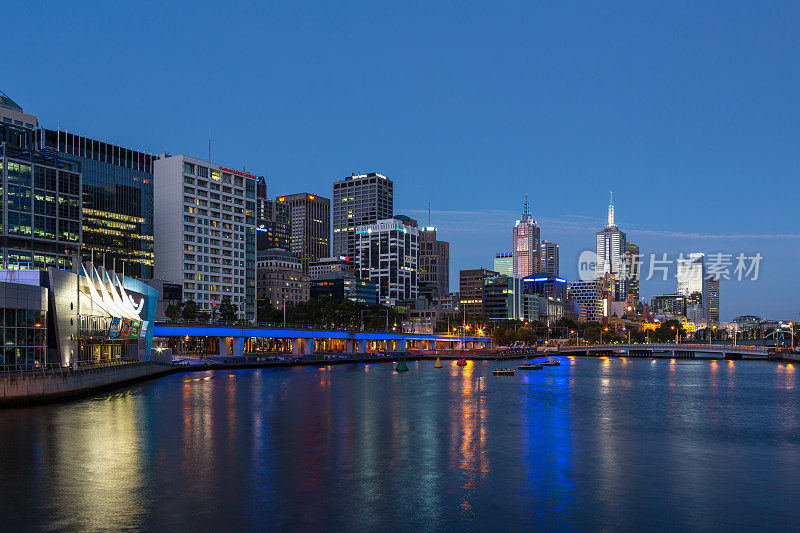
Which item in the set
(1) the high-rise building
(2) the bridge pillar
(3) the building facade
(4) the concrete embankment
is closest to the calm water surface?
(4) the concrete embankment

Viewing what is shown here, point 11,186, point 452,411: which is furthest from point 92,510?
point 11,186

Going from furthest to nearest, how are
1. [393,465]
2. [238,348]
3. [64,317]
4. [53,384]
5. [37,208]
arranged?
[37,208]
[238,348]
[64,317]
[53,384]
[393,465]

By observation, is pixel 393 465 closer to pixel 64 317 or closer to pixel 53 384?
pixel 53 384

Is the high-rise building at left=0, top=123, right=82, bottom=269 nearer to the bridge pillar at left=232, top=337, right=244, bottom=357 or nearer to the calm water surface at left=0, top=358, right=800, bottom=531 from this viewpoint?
the bridge pillar at left=232, top=337, right=244, bottom=357

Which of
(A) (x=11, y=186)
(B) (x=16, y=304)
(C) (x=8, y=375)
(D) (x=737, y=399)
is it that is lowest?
(D) (x=737, y=399)

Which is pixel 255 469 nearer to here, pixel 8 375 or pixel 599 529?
pixel 599 529

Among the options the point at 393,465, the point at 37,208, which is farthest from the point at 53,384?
the point at 37,208

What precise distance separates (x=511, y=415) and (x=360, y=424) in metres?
17.2

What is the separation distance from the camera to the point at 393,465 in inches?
1734

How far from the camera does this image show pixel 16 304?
73.4 metres

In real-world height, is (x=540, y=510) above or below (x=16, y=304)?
below

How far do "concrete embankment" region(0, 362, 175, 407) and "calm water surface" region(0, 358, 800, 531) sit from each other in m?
1.66

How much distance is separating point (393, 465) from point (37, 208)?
6233 inches

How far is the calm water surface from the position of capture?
32406 millimetres
